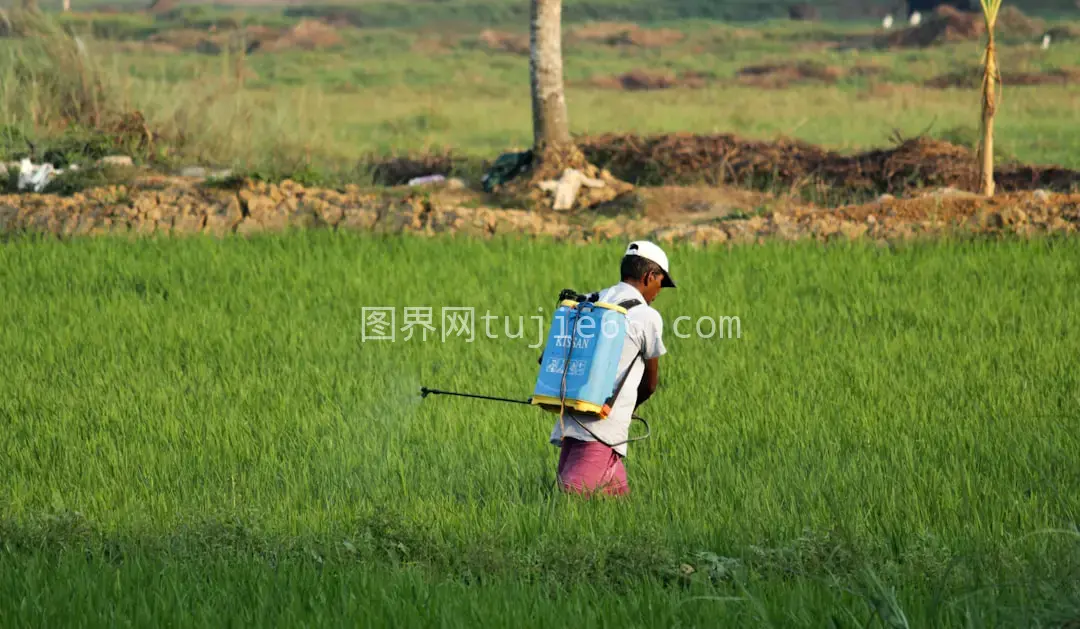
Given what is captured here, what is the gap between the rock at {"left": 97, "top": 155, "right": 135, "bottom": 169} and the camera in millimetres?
16859

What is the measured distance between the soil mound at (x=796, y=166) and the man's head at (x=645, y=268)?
1120 centimetres

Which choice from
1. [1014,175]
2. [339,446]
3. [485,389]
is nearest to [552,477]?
[339,446]

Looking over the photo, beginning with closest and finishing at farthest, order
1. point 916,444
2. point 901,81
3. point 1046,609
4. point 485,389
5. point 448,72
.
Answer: point 1046,609 < point 916,444 < point 485,389 < point 901,81 < point 448,72

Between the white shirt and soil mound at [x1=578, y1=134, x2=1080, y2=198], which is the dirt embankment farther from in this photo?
the white shirt

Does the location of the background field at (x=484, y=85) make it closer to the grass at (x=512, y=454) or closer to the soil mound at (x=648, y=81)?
the soil mound at (x=648, y=81)

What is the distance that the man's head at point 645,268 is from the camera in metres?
5.89

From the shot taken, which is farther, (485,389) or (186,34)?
(186,34)

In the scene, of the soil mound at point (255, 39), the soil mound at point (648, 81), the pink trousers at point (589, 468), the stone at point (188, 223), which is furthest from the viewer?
the soil mound at point (255, 39)

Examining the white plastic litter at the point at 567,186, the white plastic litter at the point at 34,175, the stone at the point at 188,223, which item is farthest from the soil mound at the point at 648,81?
the stone at the point at 188,223

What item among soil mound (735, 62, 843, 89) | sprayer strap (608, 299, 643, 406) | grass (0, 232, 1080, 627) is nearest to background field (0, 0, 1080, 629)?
grass (0, 232, 1080, 627)

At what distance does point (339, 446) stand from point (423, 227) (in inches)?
274

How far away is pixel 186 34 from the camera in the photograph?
172ft

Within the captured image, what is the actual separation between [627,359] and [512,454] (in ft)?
4.40

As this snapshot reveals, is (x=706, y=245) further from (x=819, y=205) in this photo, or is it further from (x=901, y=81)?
(x=901, y=81)
